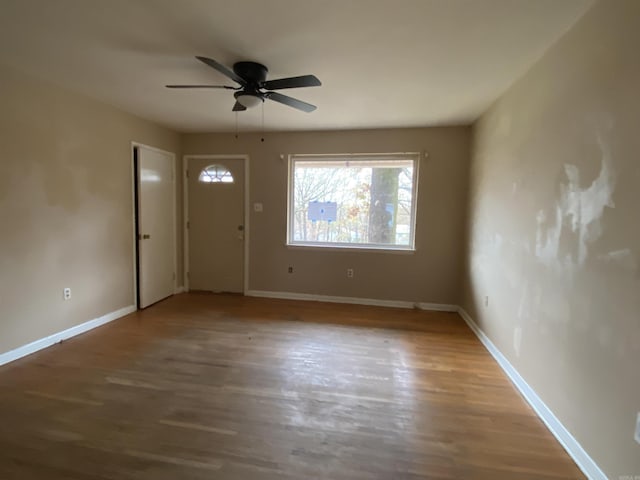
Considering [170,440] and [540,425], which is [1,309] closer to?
[170,440]

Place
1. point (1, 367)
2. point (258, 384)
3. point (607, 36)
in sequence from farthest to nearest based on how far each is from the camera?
point (1, 367)
point (258, 384)
point (607, 36)

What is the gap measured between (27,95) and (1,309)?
178cm

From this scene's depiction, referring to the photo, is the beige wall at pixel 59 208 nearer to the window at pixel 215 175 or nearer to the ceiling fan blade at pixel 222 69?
the window at pixel 215 175

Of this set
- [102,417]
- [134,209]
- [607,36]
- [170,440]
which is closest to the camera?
[607,36]

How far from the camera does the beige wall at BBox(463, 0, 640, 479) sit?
1392 mm

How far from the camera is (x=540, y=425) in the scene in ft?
6.33

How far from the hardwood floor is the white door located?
95cm

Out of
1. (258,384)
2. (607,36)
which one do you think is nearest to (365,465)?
(258,384)

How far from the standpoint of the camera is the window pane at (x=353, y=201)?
14.0 ft

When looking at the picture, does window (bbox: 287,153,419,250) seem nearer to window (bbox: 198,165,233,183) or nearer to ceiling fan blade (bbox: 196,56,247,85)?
window (bbox: 198,165,233,183)

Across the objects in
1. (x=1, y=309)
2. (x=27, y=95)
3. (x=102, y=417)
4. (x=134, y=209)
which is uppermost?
(x=27, y=95)

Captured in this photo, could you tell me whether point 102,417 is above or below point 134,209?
below

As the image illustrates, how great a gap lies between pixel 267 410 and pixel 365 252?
8.78ft

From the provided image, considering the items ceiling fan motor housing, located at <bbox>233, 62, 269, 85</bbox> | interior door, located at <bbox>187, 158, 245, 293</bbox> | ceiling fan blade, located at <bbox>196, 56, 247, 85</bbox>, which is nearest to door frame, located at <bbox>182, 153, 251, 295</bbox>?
interior door, located at <bbox>187, 158, 245, 293</bbox>
